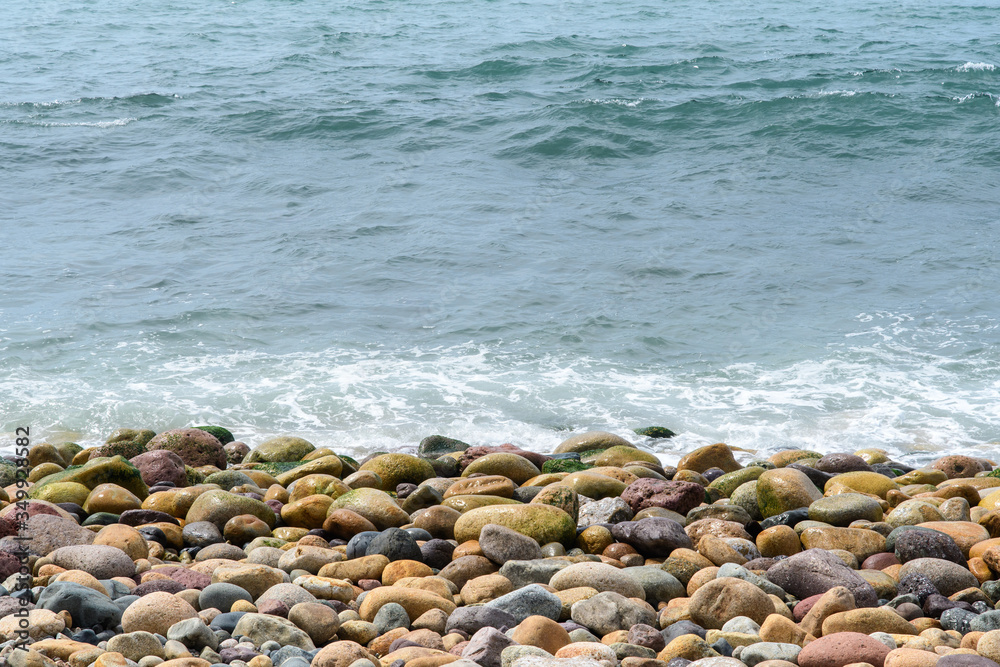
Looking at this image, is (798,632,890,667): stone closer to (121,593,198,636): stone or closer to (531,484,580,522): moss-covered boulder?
(531,484,580,522): moss-covered boulder

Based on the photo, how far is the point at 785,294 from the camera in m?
10.5

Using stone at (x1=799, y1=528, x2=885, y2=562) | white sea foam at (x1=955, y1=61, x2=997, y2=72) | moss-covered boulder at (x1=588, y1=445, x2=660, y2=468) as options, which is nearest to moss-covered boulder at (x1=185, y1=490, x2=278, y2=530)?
moss-covered boulder at (x1=588, y1=445, x2=660, y2=468)

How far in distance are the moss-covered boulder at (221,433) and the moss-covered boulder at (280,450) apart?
1.40 ft

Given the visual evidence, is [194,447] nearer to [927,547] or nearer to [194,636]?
[194,636]

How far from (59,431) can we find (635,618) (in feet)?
18.8

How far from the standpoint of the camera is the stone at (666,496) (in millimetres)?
5391

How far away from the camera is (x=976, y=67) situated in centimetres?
2188

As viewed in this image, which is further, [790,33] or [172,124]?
[790,33]

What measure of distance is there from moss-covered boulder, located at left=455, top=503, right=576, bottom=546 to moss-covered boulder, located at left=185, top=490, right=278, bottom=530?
120 centimetres

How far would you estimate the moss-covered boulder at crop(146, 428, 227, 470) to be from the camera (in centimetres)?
673

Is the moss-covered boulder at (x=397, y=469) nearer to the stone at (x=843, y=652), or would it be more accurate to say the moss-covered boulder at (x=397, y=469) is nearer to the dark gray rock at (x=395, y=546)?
the dark gray rock at (x=395, y=546)

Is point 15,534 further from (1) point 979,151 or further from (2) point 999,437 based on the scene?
(1) point 979,151

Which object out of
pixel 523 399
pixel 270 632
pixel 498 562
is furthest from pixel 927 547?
pixel 523 399

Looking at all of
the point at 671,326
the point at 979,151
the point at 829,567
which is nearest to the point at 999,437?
the point at 671,326
